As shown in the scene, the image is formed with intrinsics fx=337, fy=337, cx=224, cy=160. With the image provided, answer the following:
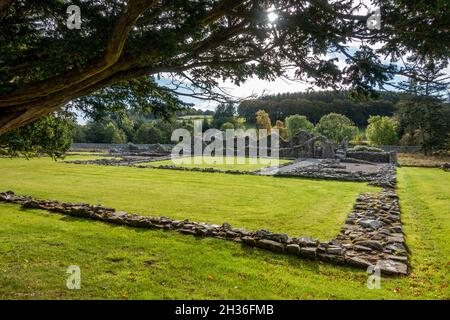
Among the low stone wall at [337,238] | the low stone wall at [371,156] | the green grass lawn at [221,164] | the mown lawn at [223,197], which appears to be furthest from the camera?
the low stone wall at [371,156]

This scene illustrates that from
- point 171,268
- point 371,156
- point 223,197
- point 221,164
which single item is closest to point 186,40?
point 171,268

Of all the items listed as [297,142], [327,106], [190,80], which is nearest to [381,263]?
[190,80]

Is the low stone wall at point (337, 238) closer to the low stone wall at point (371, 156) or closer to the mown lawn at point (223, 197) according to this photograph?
the mown lawn at point (223, 197)

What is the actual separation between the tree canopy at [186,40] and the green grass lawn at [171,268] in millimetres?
2565

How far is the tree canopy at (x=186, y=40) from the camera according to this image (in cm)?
408

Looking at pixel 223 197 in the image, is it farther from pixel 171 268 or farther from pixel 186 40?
pixel 186 40

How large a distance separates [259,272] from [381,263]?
2.40 m

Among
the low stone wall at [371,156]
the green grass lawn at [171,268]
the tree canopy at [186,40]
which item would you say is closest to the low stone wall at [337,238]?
the green grass lawn at [171,268]

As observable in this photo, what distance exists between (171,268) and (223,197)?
8211mm

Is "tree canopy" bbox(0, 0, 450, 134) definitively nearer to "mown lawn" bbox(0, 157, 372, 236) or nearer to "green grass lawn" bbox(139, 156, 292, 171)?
"mown lawn" bbox(0, 157, 372, 236)

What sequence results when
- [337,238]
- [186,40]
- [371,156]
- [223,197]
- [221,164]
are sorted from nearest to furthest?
[186,40] < [337,238] < [223,197] < [221,164] < [371,156]

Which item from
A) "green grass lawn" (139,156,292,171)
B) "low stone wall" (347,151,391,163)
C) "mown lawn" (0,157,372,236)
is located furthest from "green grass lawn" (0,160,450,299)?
"low stone wall" (347,151,391,163)

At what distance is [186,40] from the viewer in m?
4.95

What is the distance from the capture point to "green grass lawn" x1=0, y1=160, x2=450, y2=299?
5027 millimetres
